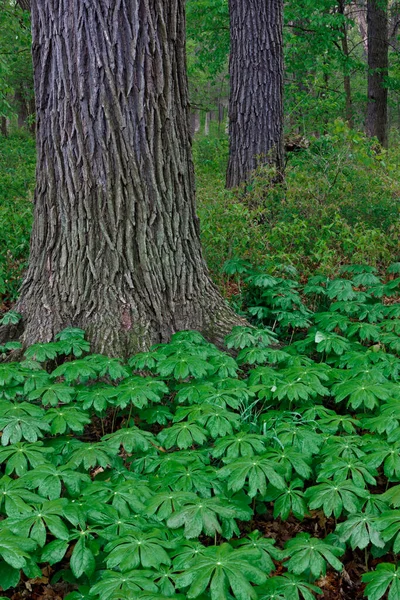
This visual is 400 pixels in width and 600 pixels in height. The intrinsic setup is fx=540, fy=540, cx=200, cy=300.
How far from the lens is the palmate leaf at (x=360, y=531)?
212 cm

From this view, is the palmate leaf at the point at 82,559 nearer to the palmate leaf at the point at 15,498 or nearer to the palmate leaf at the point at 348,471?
the palmate leaf at the point at 15,498

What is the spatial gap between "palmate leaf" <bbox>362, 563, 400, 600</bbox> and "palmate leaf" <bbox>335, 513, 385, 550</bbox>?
0.12 metres

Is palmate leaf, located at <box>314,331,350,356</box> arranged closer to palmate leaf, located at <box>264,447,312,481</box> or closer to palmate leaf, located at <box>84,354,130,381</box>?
palmate leaf, located at <box>264,447,312,481</box>

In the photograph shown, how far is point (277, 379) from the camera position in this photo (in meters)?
3.09

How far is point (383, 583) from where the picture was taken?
6.35 feet

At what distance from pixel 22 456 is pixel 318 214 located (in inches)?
161

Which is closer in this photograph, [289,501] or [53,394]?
[289,501]

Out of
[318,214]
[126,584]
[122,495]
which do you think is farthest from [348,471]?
[318,214]

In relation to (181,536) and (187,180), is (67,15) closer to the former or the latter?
(187,180)

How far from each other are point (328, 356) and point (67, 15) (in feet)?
9.00

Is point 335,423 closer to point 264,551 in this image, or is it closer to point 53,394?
point 264,551

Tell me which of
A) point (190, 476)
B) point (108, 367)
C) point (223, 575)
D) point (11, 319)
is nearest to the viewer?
point (223, 575)

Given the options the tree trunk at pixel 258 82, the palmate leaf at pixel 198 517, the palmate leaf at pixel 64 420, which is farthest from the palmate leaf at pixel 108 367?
the tree trunk at pixel 258 82

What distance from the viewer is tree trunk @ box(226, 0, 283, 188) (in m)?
6.63
